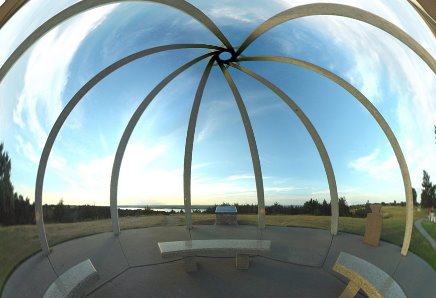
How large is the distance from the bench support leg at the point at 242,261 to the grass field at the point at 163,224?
3.87ft

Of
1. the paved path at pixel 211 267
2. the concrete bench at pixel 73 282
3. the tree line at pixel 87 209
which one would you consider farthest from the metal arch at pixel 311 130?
the concrete bench at pixel 73 282

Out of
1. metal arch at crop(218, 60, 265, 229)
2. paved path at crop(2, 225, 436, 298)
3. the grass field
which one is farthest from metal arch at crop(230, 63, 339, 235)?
paved path at crop(2, 225, 436, 298)

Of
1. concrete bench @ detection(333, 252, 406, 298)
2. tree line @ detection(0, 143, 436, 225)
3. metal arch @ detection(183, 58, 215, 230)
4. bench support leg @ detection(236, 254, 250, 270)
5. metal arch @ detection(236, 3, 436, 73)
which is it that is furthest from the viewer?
metal arch @ detection(183, 58, 215, 230)

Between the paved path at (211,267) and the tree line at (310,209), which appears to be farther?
the tree line at (310,209)

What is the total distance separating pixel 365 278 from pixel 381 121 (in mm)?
2594

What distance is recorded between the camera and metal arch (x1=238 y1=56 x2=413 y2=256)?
5.62 m

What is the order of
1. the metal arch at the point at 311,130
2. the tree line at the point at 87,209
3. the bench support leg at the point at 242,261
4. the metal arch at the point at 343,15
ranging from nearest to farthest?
1. the metal arch at the point at 343,15
2. the tree line at the point at 87,209
3. the bench support leg at the point at 242,261
4. the metal arch at the point at 311,130

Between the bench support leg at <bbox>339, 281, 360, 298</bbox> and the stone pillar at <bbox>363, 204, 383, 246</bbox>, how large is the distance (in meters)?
0.74

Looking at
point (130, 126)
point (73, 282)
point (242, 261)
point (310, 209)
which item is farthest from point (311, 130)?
point (73, 282)

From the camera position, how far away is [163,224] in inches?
319

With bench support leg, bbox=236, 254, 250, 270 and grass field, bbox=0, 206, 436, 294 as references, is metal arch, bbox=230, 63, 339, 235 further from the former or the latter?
bench support leg, bbox=236, 254, 250, 270

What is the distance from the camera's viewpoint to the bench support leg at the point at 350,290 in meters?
5.87

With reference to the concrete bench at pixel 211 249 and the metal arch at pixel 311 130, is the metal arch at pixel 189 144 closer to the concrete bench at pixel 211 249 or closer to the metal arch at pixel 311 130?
the metal arch at pixel 311 130

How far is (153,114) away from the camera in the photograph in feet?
29.8
